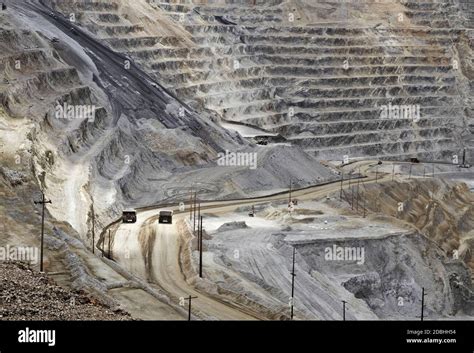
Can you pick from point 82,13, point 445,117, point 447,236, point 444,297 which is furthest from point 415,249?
point 445,117
